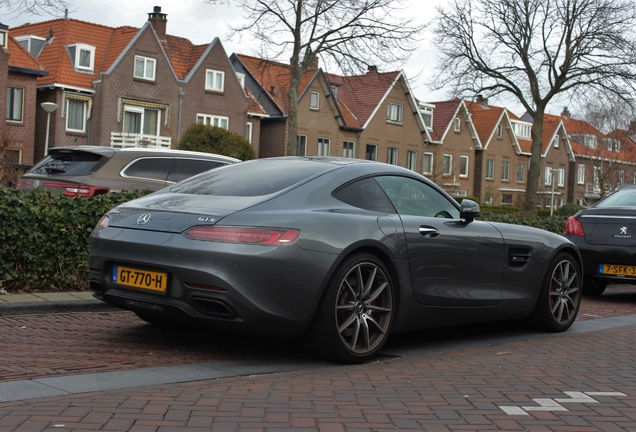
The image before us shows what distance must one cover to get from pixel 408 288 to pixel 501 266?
125 cm

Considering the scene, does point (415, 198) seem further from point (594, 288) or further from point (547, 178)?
point (547, 178)

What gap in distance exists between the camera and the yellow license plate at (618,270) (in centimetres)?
1025

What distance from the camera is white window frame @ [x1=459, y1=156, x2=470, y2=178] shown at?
60644 mm

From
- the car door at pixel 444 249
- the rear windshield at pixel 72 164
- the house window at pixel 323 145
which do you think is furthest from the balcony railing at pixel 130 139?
the car door at pixel 444 249

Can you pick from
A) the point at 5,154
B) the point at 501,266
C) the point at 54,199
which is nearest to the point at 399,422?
→ the point at 501,266

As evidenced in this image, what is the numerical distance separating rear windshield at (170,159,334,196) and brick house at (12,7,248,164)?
31.7 m

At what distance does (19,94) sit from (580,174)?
179 feet

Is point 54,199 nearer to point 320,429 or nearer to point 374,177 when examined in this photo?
point 374,177

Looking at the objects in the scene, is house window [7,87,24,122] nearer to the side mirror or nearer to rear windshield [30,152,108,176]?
rear windshield [30,152,108,176]

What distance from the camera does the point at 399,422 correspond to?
160 inches

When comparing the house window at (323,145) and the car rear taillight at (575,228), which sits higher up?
the house window at (323,145)

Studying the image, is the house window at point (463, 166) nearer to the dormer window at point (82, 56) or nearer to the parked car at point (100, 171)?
the dormer window at point (82, 56)

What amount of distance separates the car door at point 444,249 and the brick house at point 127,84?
104ft

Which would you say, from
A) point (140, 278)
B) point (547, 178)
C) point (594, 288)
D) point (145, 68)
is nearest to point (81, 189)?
point (140, 278)
